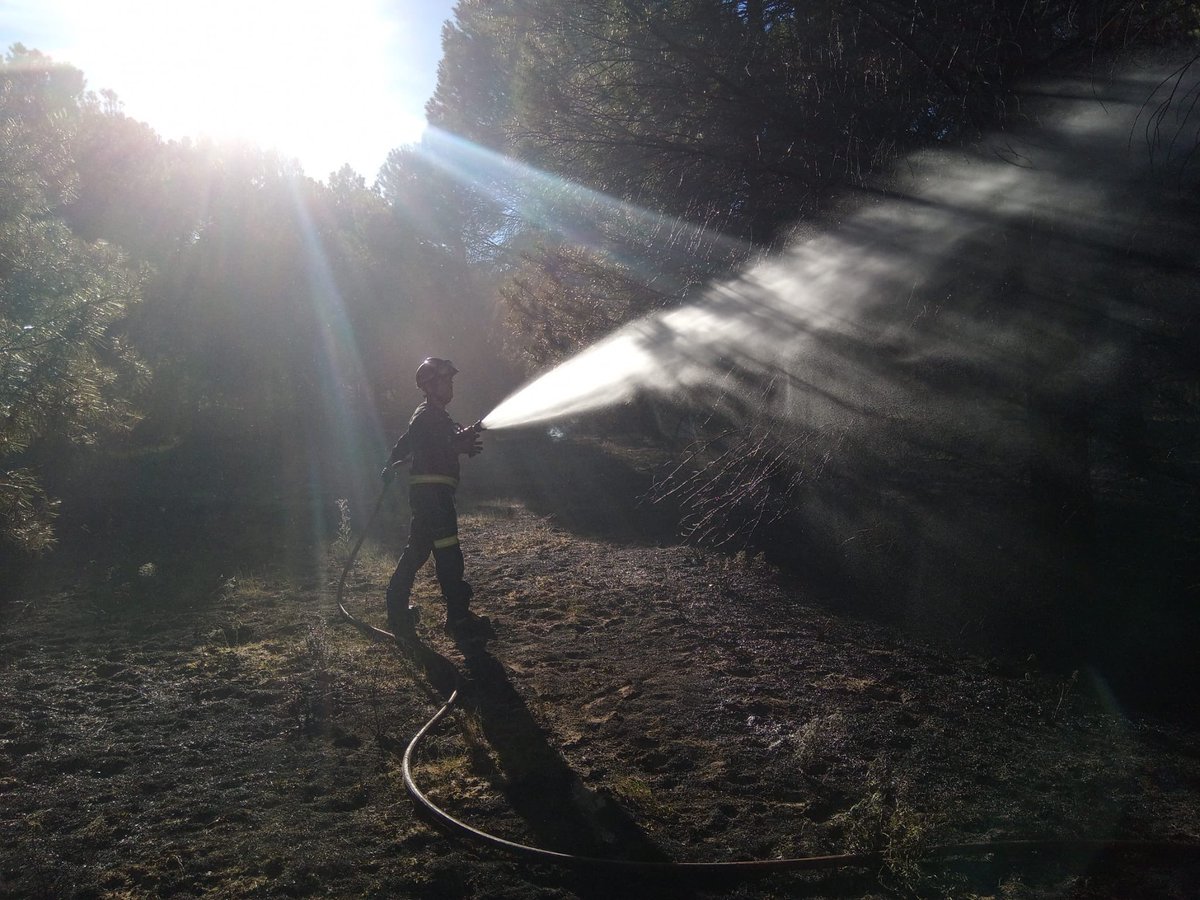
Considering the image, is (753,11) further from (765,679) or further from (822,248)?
(765,679)

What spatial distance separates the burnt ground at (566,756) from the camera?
2.91 meters

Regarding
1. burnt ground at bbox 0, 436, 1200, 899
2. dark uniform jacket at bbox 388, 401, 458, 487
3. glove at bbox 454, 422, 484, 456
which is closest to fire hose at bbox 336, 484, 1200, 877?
burnt ground at bbox 0, 436, 1200, 899

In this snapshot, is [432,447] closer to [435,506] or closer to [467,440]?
[467,440]

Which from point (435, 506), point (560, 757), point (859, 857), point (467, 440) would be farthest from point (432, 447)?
point (859, 857)

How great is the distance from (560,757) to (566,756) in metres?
0.03

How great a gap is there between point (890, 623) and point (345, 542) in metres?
5.43

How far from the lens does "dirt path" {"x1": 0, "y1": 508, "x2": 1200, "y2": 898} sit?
2.94 meters

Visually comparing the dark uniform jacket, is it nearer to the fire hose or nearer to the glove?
the glove

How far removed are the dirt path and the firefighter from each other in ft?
0.76

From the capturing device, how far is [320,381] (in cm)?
1620

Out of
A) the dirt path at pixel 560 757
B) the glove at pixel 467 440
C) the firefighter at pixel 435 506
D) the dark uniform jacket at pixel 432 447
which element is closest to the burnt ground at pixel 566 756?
the dirt path at pixel 560 757

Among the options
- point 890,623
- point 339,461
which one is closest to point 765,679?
point 890,623

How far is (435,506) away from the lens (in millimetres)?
5863

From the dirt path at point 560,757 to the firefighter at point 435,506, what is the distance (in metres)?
0.23
